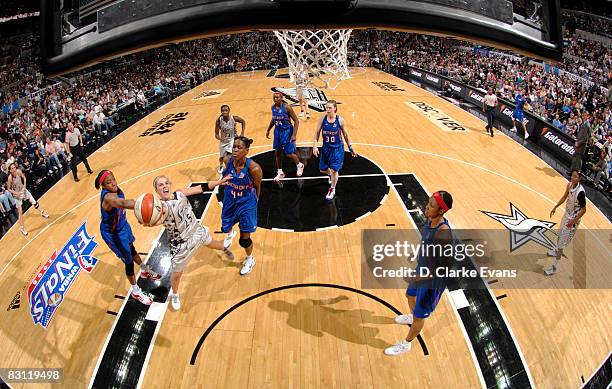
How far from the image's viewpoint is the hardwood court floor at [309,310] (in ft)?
14.3

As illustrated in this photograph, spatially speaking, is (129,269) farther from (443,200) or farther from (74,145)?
(74,145)

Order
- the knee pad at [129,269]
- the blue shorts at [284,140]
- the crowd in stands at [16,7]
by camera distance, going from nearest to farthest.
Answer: the knee pad at [129,269] → the blue shorts at [284,140] → the crowd in stands at [16,7]

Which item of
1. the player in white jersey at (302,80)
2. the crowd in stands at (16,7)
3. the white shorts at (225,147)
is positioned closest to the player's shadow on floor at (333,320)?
the white shorts at (225,147)

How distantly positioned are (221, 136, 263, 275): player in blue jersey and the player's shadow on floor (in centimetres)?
118

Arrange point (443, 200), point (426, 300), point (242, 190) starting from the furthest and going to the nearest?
point (242, 190)
point (426, 300)
point (443, 200)

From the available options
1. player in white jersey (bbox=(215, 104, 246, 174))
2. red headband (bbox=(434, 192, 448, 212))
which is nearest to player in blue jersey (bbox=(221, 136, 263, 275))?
red headband (bbox=(434, 192, 448, 212))

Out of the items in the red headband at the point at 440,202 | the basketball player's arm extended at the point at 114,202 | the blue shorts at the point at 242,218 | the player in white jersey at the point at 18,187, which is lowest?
the player in white jersey at the point at 18,187

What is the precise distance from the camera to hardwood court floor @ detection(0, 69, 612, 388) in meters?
4.35

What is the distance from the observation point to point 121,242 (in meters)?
5.05

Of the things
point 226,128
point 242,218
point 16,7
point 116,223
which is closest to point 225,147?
point 226,128

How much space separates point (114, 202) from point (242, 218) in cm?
164

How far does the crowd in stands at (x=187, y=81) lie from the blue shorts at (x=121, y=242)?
5.00 meters

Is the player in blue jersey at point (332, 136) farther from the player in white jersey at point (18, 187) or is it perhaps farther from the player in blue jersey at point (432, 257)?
the player in white jersey at point (18, 187)

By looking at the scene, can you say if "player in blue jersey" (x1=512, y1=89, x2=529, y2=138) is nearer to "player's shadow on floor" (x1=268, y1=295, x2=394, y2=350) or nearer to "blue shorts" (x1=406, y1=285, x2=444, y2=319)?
"player's shadow on floor" (x1=268, y1=295, x2=394, y2=350)
